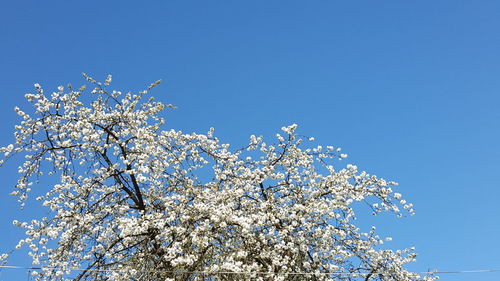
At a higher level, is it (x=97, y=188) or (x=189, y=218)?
(x=97, y=188)

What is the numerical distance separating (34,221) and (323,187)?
561 cm

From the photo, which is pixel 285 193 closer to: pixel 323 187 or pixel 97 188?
pixel 323 187

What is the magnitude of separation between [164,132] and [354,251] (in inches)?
171

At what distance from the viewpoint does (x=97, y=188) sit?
8.95 m

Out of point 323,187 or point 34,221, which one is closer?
point 34,221

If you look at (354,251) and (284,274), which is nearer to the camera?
(284,274)

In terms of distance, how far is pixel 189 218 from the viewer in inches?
309

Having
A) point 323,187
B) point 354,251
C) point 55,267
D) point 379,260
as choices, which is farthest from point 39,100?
point 379,260

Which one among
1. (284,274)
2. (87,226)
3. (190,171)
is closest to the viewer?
(284,274)

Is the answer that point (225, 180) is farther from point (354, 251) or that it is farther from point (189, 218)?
point (354, 251)

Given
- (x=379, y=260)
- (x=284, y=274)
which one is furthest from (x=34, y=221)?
(x=379, y=260)

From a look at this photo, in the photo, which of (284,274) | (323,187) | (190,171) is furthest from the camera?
(323,187)

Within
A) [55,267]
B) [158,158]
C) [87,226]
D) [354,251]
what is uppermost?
[158,158]

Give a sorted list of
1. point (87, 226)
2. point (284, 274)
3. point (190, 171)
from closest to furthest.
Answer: point (284, 274) → point (87, 226) → point (190, 171)
